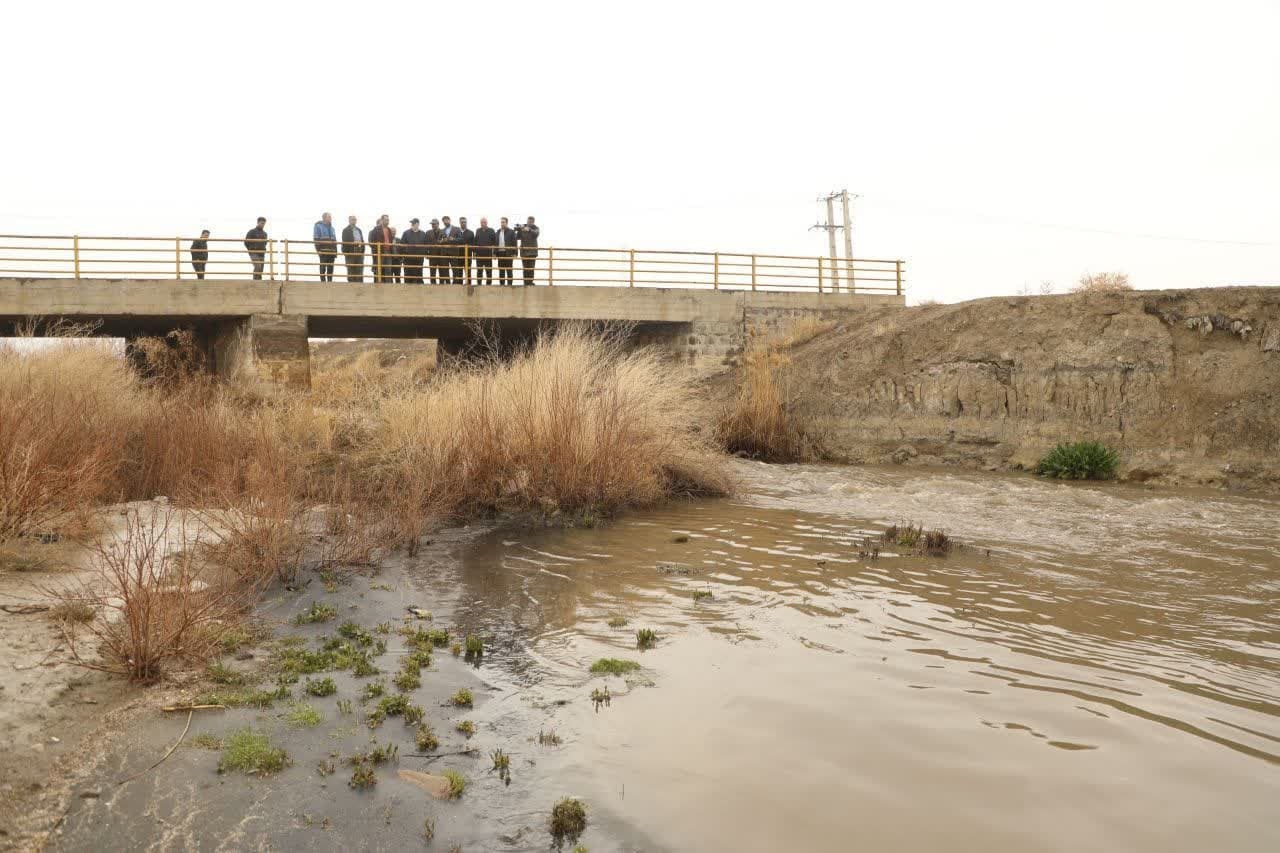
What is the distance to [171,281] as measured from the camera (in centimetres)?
1908

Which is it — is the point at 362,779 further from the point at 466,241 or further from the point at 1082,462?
the point at 466,241

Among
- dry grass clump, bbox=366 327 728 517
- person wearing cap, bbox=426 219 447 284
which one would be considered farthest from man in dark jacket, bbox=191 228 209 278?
dry grass clump, bbox=366 327 728 517

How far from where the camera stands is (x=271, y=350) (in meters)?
19.5

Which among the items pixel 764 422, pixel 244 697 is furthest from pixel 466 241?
pixel 244 697

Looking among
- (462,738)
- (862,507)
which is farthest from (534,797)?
(862,507)

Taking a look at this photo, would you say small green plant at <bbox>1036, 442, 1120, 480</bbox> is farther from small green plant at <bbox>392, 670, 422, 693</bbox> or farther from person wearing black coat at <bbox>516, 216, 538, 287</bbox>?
small green plant at <bbox>392, 670, 422, 693</bbox>

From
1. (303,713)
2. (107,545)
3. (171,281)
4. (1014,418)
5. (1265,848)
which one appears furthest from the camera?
(171,281)

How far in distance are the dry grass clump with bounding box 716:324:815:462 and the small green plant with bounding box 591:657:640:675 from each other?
11.9m

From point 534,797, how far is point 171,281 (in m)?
18.4

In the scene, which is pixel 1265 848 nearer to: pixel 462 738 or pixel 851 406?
pixel 462 738

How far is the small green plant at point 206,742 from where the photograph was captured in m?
4.11

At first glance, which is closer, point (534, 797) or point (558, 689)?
point (534, 797)

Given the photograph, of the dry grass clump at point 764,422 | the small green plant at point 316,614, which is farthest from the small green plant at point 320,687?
the dry grass clump at point 764,422

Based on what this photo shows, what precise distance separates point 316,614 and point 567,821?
3363mm
